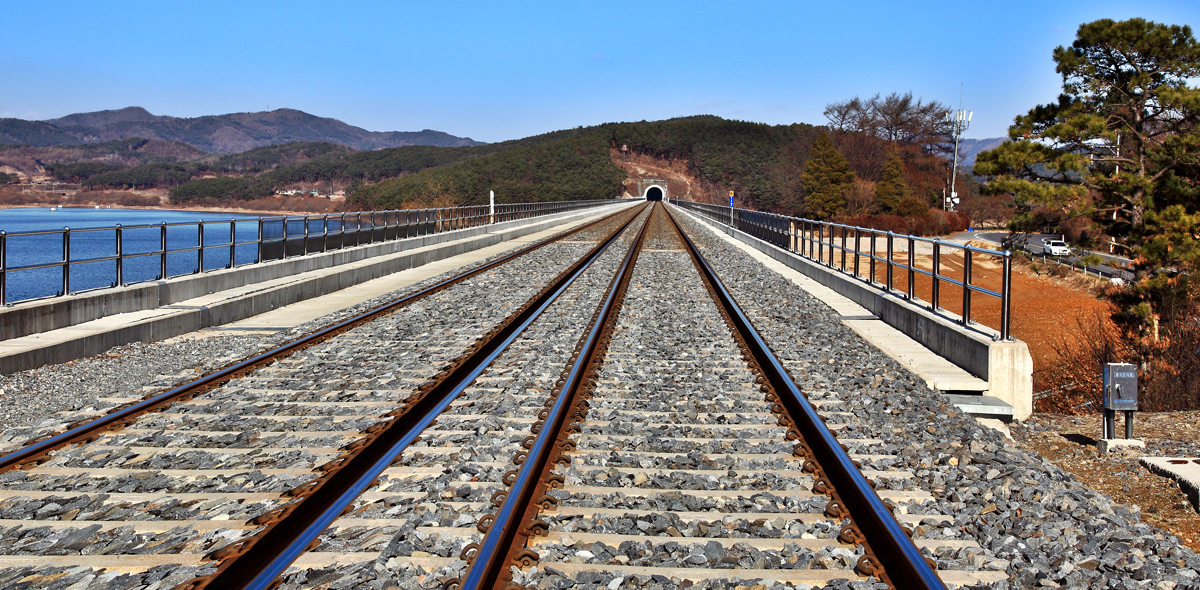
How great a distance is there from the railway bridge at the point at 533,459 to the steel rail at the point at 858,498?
0.02 meters

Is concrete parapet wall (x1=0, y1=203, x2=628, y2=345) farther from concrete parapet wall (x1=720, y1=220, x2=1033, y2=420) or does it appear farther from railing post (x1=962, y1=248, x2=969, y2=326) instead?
railing post (x1=962, y1=248, x2=969, y2=326)

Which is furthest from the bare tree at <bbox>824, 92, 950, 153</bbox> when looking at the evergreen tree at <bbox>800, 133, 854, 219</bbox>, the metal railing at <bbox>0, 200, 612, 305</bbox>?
the metal railing at <bbox>0, 200, 612, 305</bbox>

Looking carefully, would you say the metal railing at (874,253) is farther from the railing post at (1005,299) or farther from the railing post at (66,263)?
the railing post at (66,263)

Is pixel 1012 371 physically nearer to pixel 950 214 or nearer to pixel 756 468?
pixel 756 468

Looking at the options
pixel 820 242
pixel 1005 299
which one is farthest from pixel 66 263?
pixel 820 242

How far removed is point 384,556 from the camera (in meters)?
4.49

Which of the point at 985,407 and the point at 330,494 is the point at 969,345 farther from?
the point at 330,494

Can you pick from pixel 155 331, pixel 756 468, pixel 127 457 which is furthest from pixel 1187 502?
pixel 155 331

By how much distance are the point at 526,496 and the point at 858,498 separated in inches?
76.7

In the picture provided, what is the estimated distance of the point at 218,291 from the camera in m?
15.5

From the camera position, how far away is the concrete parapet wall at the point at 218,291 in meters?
10.8

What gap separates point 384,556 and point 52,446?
3467mm

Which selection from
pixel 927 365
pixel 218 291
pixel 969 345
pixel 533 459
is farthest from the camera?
pixel 218 291

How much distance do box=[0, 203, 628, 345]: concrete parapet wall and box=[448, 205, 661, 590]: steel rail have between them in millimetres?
5800
